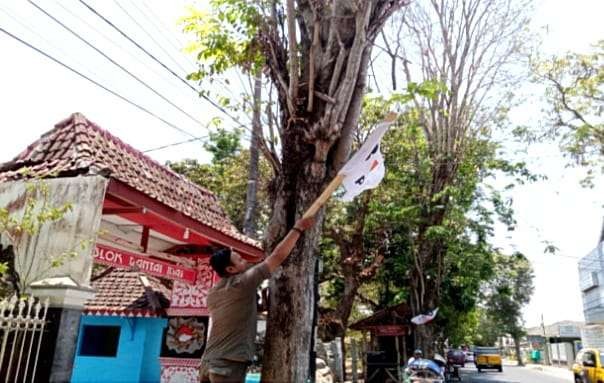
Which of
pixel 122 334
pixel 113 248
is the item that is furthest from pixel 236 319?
pixel 122 334

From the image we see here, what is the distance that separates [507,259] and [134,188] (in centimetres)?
1945

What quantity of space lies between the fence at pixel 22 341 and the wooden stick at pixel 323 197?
269 centimetres

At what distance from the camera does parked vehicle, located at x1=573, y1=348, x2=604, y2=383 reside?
16.0m

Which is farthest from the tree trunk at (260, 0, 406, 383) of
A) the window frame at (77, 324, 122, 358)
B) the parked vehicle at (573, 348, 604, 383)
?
the parked vehicle at (573, 348, 604, 383)

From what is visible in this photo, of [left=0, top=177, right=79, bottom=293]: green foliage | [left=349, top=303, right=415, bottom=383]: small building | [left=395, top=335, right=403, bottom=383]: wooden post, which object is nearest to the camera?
[left=0, top=177, right=79, bottom=293]: green foliage

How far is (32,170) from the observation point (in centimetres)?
543

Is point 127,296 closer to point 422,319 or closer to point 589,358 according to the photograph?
point 422,319

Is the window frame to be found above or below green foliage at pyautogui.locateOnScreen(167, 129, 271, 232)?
below

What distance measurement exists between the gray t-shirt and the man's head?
0.13 m

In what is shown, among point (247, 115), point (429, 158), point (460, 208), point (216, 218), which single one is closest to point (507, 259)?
point (460, 208)

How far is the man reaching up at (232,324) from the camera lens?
3191 millimetres

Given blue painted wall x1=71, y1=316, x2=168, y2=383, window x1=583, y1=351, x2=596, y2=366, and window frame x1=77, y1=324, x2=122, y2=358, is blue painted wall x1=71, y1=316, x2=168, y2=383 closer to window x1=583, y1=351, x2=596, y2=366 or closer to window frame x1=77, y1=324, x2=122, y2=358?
window frame x1=77, y1=324, x2=122, y2=358

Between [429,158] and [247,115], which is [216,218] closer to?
[247,115]

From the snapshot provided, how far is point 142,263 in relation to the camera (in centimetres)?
836
